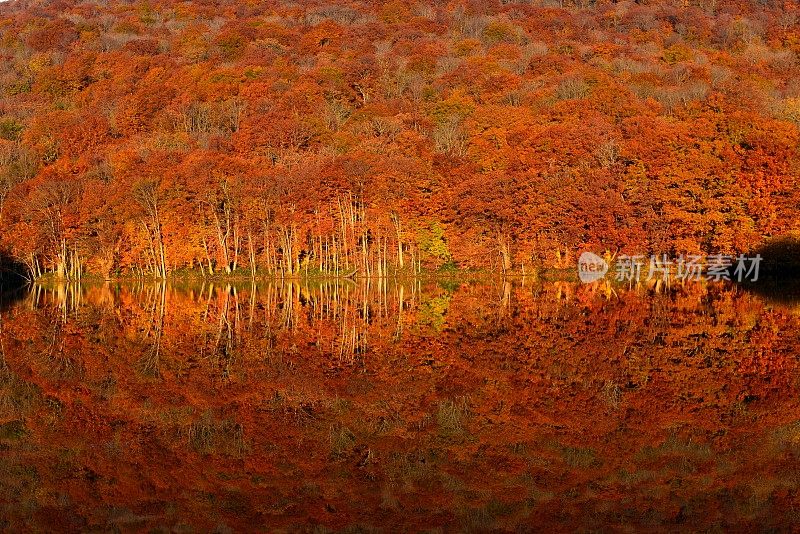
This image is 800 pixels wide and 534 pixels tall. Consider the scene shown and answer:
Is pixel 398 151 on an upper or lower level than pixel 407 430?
upper

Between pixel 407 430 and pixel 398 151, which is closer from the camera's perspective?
pixel 407 430

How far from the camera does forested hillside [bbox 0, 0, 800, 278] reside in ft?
188

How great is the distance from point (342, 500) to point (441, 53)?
4179 inches

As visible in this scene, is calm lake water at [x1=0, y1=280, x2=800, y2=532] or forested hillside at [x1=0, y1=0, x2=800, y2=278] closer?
calm lake water at [x1=0, y1=280, x2=800, y2=532]

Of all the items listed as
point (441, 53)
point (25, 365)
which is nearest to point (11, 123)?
point (441, 53)

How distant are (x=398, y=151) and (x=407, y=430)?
57.2 m

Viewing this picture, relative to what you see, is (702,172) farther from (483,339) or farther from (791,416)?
(791,416)

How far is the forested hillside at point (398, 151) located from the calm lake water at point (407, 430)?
35.8 metres

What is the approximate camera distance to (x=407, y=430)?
11.4 m

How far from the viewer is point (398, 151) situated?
67438 mm

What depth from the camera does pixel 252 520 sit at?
8164 mm

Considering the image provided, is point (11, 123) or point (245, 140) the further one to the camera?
point (11, 123)

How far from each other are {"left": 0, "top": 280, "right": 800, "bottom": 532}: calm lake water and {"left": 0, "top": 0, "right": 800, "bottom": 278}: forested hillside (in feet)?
117

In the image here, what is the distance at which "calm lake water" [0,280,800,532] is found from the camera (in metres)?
8.34
